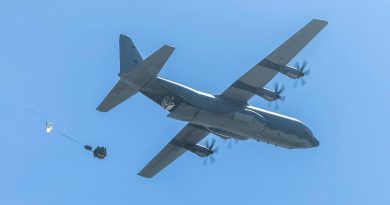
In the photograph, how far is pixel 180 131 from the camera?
220 feet

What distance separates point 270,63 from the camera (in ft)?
196

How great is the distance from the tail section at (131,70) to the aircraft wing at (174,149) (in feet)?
25.3

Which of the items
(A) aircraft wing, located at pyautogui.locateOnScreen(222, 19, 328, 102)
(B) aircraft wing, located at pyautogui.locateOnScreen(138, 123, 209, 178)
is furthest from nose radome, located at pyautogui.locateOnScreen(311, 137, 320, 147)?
(B) aircraft wing, located at pyautogui.locateOnScreen(138, 123, 209, 178)

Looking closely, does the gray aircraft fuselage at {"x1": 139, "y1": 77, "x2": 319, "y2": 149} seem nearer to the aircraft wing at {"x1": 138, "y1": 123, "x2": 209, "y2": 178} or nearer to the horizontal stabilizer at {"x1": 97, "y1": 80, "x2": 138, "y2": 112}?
the horizontal stabilizer at {"x1": 97, "y1": 80, "x2": 138, "y2": 112}

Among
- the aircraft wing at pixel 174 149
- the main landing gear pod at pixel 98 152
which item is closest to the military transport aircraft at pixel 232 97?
the aircraft wing at pixel 174 149

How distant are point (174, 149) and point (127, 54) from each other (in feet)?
35.8

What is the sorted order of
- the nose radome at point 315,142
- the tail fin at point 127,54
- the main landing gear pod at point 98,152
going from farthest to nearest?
the nose radome at point 315,142 < the tail fin at point 127,54 < the main landing gear pod at point 98,152

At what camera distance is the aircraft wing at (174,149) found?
66.8 meters

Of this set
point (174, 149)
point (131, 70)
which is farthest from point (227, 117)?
point (174, 149)

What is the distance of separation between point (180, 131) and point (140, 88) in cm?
951

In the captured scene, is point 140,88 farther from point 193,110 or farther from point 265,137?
point 265,137

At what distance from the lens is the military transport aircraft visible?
58.2 metres

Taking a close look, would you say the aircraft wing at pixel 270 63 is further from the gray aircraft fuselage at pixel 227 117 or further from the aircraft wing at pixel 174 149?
the aircraft wing at pixel 174 149

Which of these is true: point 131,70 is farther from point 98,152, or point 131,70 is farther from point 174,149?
point 174,149
